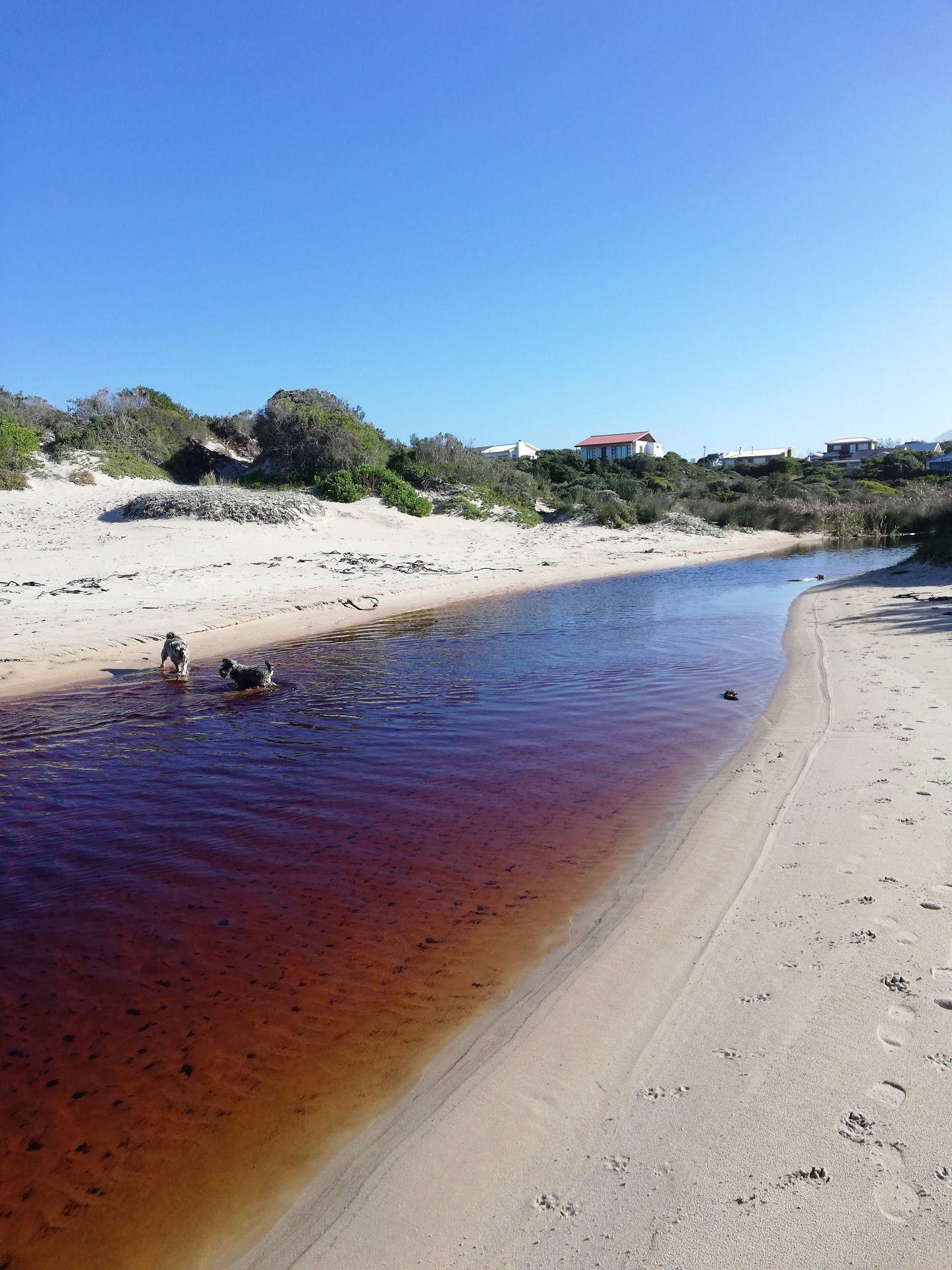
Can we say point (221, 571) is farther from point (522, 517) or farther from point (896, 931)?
point (896, 931)

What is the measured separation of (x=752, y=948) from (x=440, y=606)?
15006 millimetres

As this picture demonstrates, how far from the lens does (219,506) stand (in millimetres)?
23172

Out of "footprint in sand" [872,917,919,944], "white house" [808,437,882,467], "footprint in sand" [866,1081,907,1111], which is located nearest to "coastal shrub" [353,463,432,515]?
"footprint in sand" [872,917,919,944]

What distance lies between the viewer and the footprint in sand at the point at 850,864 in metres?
4.18

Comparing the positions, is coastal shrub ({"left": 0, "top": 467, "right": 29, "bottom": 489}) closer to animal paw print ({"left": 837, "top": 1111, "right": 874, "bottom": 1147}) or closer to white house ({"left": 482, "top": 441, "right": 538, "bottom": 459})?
animal paw print ({"left": 837, "top": 1111, "right": 874, "bottom": 1147})

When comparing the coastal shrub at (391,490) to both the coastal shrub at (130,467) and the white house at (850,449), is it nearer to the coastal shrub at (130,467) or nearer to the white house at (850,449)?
the coastal shrub at (130,467)

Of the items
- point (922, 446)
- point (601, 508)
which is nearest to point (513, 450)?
point (601, 508)

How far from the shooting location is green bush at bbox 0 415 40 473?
78.1ft

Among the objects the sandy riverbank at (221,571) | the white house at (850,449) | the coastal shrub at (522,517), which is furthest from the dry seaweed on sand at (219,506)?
the white house at (850,449)

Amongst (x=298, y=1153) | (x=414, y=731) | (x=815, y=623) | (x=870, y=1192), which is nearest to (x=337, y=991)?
(x=298, y=1153)

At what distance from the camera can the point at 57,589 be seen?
15.3m

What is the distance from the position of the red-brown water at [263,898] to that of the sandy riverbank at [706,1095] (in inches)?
12.6

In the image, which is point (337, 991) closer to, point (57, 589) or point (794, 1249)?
point (794, 1249)

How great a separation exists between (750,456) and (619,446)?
2179 cm
